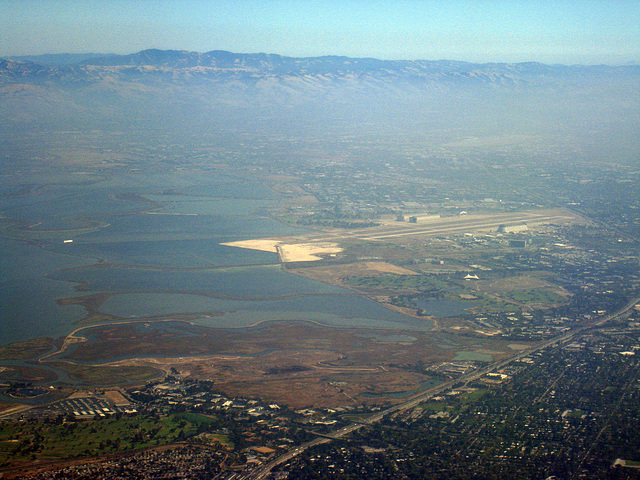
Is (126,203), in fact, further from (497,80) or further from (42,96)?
(497,80)

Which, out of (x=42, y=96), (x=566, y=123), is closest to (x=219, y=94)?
(x=42, y=96)

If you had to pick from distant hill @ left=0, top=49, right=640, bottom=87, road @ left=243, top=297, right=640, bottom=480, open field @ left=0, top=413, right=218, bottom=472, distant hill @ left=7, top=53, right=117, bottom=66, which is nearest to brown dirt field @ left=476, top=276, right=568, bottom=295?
road @ left=243, top=297, right=640, bottom=480

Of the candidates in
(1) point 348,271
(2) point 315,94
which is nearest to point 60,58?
(2) point 315,94

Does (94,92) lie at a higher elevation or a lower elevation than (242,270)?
higher

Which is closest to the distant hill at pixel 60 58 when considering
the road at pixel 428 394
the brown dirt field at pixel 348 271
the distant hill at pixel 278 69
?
the distant hill at pixel 278 69

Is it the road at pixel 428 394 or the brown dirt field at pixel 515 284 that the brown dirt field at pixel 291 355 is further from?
the brown dirt field at pixel 515 284

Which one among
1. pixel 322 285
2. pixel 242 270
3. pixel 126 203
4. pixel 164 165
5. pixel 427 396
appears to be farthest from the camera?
pixel 164 165

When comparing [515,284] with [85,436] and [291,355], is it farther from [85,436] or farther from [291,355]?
[85,436]

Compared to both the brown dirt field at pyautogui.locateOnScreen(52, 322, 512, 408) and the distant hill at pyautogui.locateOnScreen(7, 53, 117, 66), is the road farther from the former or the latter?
the distant hill at pyautogui.locateOnScreen(7, 53, 117, 66)
